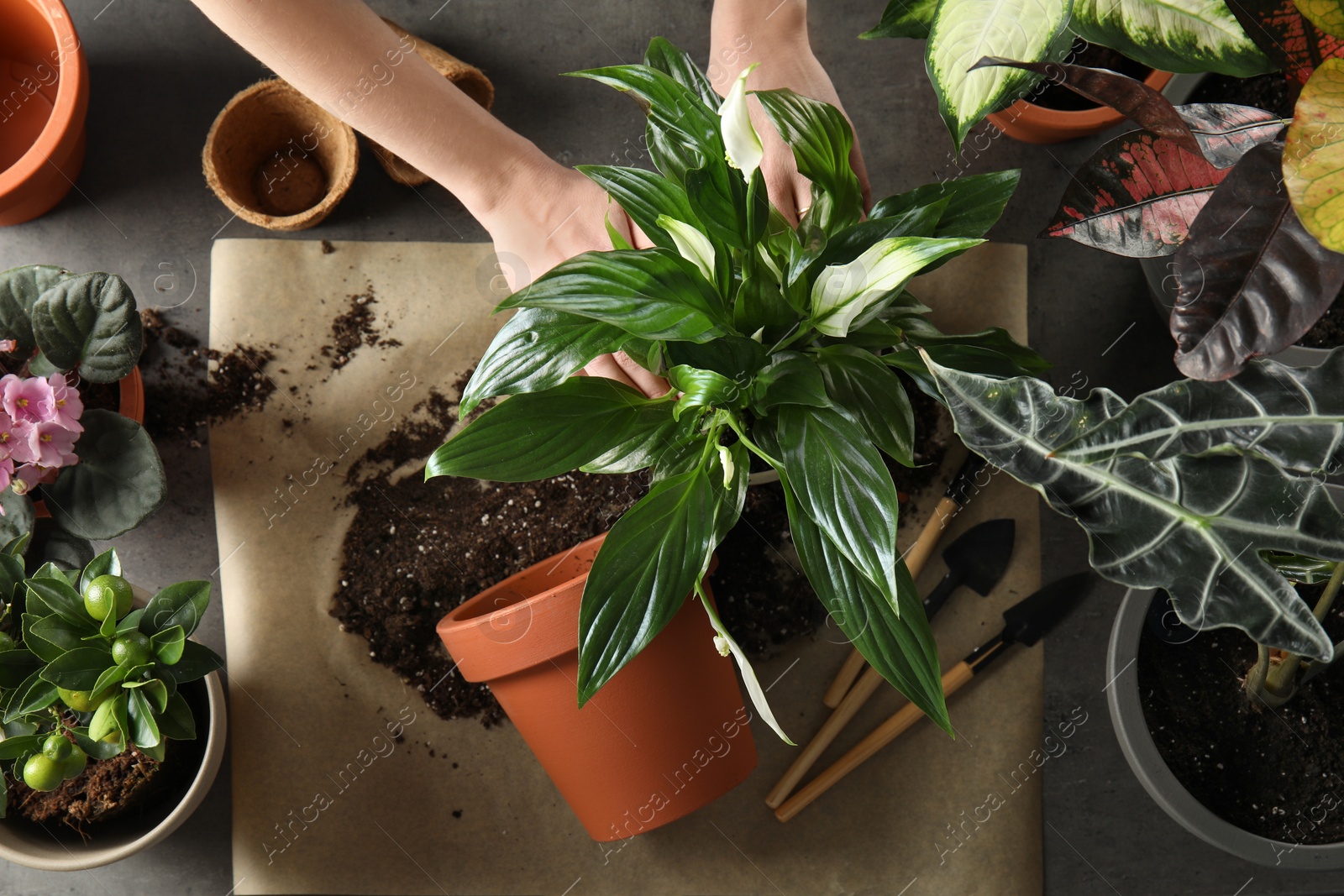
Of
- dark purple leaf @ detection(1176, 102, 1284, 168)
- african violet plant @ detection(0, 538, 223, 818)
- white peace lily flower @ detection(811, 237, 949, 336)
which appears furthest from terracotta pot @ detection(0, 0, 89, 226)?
dark purple leaf @ detection(1176, 102, 1284, 168)

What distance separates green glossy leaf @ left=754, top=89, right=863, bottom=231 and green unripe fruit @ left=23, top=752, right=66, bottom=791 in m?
0.82

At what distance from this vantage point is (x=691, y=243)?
635 mm

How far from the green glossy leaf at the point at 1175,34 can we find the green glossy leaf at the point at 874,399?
1.04 ft

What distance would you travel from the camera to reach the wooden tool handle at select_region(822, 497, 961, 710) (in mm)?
1041

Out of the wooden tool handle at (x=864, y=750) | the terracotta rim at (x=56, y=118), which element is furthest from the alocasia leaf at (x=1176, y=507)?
the terracotta rim at (x=56, y=118)

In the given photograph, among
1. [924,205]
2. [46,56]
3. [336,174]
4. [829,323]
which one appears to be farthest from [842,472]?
[46,56]

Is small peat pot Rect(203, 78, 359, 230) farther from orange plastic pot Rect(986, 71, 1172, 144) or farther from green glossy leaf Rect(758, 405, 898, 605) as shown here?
orange plastic pot Rect(986, 71, 1172, 144)

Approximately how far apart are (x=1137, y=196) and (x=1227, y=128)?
79mm

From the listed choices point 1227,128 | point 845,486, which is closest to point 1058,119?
point 1227,128

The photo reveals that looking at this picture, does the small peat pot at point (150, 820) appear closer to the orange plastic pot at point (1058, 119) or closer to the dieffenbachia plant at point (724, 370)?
the dieffenbachia plant at point (724, 370)

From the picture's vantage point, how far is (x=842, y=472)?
2.14 ft

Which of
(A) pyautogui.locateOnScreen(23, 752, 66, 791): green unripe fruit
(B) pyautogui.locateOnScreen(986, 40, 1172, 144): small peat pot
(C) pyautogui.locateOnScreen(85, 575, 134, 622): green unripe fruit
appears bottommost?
(A) pyautogui.locateOnScreen(23, 752, 66, 791): green unripe fruit

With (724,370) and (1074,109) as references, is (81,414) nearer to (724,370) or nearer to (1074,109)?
(724,370)

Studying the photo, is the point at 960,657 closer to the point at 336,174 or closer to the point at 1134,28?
the point at 1134,28
